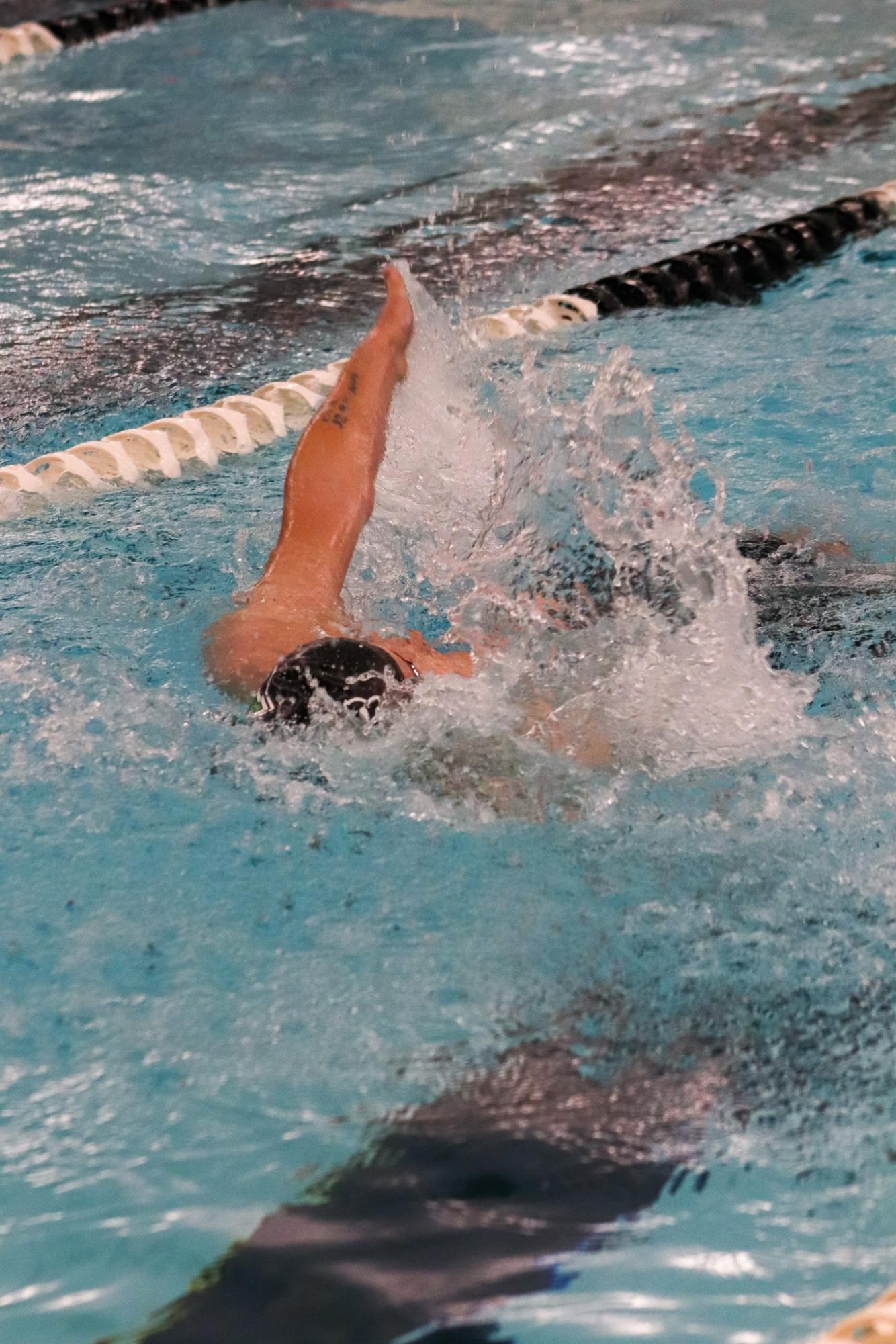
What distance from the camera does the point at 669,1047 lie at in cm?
165

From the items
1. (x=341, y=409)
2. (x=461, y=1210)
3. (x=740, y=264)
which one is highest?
(x=740, y=264)

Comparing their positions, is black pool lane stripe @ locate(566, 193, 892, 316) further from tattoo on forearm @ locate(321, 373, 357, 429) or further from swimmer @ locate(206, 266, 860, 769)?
tattoo on forearm @ locate(321, 373, 357, 429)

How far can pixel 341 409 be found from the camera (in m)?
2.49

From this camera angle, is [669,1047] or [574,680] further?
[574,680]

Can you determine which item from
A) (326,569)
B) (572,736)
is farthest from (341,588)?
(572,736)

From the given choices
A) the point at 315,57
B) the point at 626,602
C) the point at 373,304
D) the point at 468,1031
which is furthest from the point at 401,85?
the point at 468,1031

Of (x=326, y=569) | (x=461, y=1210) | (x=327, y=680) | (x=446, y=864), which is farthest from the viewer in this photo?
(x=326, y=569)

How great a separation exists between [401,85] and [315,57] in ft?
2.31

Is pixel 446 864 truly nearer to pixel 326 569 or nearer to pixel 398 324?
pixel 326 569

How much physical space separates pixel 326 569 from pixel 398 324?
670mm

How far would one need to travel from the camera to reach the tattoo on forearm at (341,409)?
8.10 feet

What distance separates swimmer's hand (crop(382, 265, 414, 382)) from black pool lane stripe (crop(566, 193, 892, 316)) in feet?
5.14

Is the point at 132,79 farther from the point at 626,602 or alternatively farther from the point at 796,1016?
the point at 796,1016

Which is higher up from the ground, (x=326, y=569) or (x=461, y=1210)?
(x=326, y=569)
